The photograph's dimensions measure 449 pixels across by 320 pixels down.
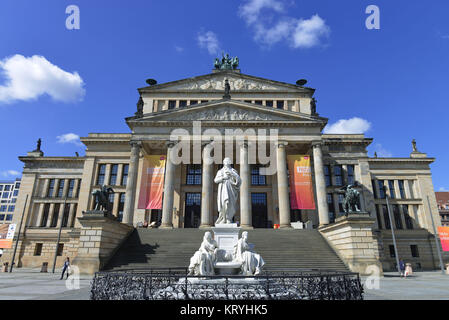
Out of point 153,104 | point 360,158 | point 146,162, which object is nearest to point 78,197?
point 146,162

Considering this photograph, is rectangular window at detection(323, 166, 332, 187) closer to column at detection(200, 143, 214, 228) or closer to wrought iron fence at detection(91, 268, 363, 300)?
column at detection(200, 143, 214, 228)

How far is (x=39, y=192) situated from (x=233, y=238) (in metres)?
41.9

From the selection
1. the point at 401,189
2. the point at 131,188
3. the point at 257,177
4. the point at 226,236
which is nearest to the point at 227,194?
the point at 226,236

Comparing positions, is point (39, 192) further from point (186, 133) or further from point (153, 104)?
point (186, 133)

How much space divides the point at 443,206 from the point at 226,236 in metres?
100

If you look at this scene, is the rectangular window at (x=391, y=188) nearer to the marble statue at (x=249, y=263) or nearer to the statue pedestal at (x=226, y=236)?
the statue pedestal at (x=226, y=236)

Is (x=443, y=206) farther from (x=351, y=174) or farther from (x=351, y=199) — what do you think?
(x=351, y=199)

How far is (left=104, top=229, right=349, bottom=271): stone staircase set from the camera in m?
21.2

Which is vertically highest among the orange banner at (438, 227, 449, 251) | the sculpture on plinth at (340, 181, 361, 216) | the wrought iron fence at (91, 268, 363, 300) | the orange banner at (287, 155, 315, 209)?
the orange banner at (287, 155, 315, 209)

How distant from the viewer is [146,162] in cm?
3412

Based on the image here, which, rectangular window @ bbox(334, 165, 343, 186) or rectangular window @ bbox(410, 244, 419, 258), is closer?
rectangular window @ bbox(410, 244, 419, 258)

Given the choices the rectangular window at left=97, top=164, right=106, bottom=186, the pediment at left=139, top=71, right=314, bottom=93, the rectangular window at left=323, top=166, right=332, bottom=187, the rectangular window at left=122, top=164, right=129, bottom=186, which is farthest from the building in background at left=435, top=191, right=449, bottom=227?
the rectangular window at left=97, top=164, right=106, bottom=186

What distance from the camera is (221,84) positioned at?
41.8m

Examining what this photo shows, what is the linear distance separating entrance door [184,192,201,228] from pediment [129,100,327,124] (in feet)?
37.7
